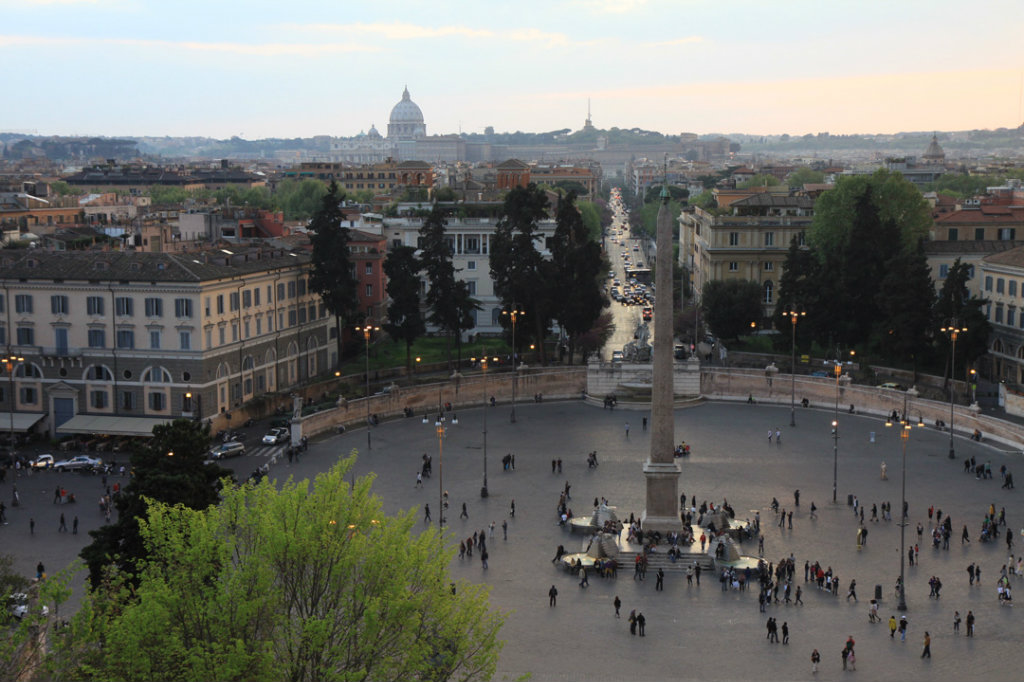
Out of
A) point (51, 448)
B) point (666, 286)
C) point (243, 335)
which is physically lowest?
point (51, 448)

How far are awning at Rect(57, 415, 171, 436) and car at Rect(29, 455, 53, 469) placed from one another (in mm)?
3065

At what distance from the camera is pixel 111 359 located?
56.3 metres

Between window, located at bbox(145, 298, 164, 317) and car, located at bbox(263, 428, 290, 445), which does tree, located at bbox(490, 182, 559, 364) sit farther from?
window, located at bbox(145, 298, 164, 317)

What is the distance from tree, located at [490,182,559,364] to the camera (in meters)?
67.2

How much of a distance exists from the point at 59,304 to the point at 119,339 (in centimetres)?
315

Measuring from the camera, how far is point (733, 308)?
74.4 m

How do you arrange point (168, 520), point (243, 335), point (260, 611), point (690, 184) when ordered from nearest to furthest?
point (260, 611) < point (168, 520) < point (243, 335) < point (690, 184)

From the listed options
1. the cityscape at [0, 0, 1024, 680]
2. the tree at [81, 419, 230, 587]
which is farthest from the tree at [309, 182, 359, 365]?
the tree at [81, 419, 230, 587]

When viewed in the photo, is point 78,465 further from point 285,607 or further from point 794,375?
point 794,375

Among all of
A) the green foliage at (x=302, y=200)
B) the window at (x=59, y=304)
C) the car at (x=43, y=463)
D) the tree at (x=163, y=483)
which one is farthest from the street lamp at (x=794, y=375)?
the green foliage at (x=302, y=200)

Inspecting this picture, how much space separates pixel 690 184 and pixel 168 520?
548ft

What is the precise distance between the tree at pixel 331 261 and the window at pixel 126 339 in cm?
1176

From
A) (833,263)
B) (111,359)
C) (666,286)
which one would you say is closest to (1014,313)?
(833,263)

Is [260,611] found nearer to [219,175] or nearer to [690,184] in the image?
[219,175]
